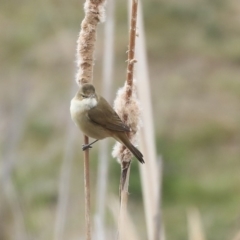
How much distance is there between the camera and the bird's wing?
1.42 meters

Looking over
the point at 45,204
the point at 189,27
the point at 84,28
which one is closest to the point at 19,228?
the point at 84,28

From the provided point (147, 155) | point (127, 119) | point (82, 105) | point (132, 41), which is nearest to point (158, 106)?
point (147, 155)

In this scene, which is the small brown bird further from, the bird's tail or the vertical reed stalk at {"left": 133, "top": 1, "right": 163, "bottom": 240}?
the vertical reed stalk at {"left": 133, "top": 1, "right": 163, "bottom": 240}

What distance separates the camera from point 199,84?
6277mm

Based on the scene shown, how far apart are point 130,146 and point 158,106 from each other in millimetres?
4458

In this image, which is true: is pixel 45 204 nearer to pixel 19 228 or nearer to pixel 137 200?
pixel 137 200

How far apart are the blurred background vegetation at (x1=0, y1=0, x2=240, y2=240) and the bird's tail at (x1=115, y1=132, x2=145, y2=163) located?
3.20 ft

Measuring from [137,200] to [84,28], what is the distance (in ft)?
11.2

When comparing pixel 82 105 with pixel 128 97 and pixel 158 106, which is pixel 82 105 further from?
pixel 158 106

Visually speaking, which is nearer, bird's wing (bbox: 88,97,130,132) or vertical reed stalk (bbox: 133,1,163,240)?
bird's wing (bbox: 88,97,130,132)

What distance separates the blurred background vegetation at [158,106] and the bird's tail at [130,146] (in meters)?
0.98

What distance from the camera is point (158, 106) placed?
19.1ft

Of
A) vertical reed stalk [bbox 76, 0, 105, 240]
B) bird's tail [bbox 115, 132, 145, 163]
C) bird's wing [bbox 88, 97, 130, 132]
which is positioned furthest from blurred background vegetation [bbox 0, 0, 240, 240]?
vertical reed stalk [bbox 76, 0, 105, 240]

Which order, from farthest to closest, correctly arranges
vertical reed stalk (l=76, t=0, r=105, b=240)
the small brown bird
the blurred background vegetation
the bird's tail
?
the blurred background vegetation, the small brown bird, the bird's tail, vertical reed stalk (l=76, t=0, r=105, b=240)
